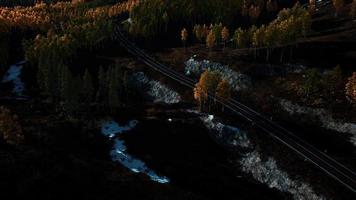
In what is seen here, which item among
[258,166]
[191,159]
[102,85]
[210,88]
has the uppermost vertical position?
[210,88]

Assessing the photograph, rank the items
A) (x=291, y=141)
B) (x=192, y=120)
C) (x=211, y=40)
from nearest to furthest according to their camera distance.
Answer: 1. (x=291, y=141)
2. (x=192, y=120)
3. (x=211, y=40)

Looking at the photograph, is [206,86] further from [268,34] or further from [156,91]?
[268,34]

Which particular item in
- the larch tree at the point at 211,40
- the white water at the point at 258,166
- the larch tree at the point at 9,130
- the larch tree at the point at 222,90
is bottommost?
the white water at the point at 258,166

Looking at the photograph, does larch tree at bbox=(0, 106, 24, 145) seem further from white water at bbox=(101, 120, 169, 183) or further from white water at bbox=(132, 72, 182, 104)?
white water at bbox=(132, 72, 182, 104)

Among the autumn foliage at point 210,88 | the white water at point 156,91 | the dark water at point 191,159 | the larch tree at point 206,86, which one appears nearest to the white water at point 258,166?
the dark water at point 191,159

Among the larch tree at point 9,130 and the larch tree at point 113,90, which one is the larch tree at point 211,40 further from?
the larch tree at point 9,130

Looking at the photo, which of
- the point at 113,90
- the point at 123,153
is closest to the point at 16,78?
the point at 113,90

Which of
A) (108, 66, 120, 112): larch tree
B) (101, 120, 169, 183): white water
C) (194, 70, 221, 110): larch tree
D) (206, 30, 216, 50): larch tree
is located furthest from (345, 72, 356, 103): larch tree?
(206, 30, 216, 50): larch tree

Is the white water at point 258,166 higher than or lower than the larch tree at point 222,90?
lower
